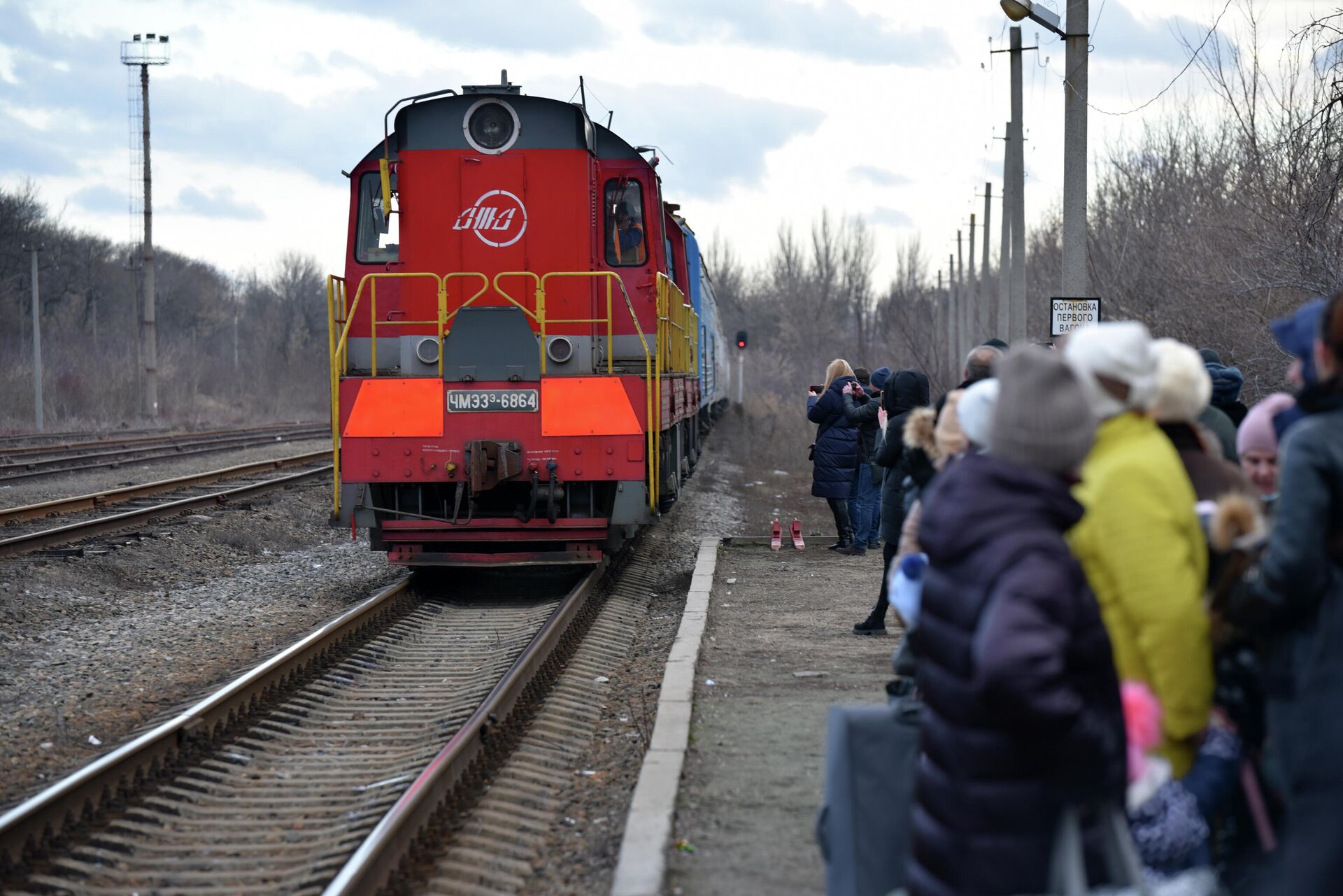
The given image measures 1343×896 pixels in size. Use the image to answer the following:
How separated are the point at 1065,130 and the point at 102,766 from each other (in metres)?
10.4

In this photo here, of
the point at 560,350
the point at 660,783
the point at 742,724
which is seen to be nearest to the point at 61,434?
the point at 560,350

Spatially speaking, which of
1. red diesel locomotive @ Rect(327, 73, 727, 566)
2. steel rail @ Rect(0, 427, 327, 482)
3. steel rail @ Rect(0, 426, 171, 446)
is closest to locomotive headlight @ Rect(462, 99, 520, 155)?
red diesel locomotive @ Rect(327, 73, 727, 566)

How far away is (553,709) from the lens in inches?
279

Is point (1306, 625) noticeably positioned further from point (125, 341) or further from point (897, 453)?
point (125, 341)

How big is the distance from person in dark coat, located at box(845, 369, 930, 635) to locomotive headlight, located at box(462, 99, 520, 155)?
4072 millimetres

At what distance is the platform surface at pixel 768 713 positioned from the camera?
4656 millimetres

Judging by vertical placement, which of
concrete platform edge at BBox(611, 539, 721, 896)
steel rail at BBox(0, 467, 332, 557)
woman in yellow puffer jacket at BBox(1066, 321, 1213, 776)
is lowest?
concrete platform edge at BBox(611, 539, 721, 896)

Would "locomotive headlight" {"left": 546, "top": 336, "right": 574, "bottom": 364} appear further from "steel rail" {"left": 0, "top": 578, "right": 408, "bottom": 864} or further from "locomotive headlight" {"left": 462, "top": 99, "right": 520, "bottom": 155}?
"steel rail" {"left": 0, "top": 578, "right": 408, "bottom": 864}

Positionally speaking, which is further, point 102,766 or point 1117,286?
point 1117,286

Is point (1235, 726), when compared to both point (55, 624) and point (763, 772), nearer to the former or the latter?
point (763, 772)

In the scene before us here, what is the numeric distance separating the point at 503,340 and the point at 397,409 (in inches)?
38.3

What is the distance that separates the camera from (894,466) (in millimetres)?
7836

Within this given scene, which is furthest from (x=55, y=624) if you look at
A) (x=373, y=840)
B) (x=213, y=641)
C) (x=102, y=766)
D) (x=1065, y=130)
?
(x=1065, y=130)

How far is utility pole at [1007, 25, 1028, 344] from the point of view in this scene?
1827 cm
